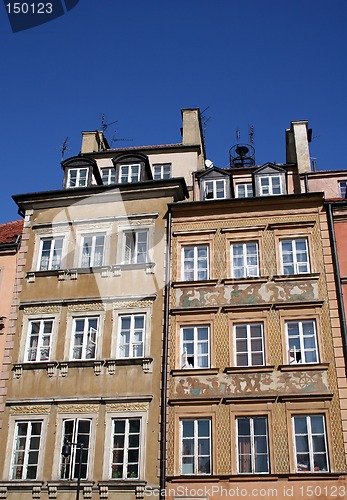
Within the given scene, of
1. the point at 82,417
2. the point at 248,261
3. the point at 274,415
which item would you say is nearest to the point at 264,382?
the point at 274,415

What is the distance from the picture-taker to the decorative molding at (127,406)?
19509 millimetres

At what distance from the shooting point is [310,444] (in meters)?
18.2

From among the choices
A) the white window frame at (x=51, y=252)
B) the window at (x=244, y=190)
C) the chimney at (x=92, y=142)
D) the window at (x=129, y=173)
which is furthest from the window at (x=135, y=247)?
the chimney at (x=92, y=142)

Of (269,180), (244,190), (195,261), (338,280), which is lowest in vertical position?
(338,280)

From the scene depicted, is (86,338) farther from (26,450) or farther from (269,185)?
(269,185)

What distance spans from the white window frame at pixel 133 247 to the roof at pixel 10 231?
4.44 metres

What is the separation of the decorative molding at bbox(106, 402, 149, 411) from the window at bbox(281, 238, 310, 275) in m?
6.25

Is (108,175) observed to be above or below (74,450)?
above

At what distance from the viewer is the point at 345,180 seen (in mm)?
25766

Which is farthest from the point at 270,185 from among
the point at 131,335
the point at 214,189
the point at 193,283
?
the point at 131,335

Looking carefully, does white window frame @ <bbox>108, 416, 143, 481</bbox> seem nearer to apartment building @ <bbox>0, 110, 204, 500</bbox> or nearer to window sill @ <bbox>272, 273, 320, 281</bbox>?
apartment building @ <bbox>0, 110, 204, 500</bbox>

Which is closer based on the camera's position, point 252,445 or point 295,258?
point 252,445

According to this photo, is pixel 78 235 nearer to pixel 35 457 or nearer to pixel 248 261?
pixel 248 261

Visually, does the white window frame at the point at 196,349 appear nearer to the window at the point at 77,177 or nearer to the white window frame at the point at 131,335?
the white window frame at the point at 131,335
